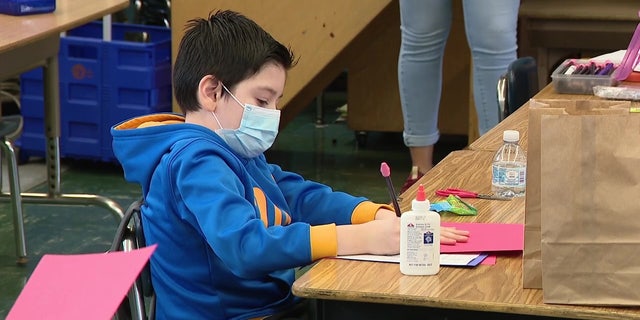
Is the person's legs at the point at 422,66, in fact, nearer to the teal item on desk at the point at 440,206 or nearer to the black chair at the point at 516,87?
the black chair at the point at 516,87

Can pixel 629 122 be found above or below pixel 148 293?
above

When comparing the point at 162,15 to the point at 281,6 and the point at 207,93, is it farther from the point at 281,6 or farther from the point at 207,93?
the point at 207,93

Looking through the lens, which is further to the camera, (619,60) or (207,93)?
(619,60)

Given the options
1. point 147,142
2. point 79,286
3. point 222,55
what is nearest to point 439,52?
point 222,55

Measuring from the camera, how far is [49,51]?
398cm

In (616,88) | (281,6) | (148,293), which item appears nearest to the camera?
(148,293)

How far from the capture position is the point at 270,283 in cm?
199

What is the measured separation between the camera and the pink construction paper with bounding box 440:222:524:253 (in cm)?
179

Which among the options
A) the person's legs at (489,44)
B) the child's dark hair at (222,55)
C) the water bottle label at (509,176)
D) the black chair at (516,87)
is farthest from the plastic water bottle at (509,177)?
the person's legs at (489,44)

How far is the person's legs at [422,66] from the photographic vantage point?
398cm

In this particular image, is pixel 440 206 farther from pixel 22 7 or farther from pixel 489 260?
pixel 22 7

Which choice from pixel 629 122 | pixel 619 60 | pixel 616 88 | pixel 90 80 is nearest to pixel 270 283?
pixel 629 122

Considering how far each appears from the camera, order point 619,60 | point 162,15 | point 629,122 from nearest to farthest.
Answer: point 629,122 → point 619,60 → point 162,15

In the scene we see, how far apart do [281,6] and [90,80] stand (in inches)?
40.9
